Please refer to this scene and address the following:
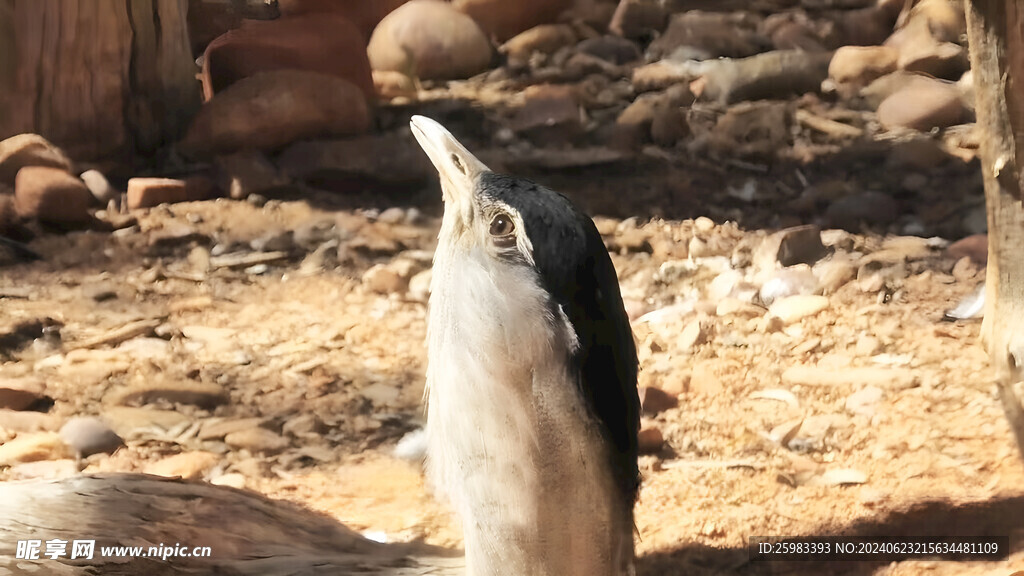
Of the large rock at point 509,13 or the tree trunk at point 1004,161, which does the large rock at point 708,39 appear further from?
the tree trunk at point 1004,161

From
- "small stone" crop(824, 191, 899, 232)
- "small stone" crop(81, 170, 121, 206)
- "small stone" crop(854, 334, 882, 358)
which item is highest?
"small stone" crop(824, 191, 899, 232)

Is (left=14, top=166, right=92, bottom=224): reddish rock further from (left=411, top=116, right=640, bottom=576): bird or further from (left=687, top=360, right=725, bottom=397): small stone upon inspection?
(left=411, top=116, right=640, bottom=576): bird

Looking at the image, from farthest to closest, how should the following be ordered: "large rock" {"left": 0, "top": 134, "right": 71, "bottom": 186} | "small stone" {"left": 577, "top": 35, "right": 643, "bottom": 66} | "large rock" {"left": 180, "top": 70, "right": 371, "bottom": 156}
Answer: "small stone" {"left": 577, "top": 35, "right": 643, "bottom": 66} → "large rock" {"left": 180, "top": 70, "right": 371, "bottom": 156} → "large rock" {"left": 0, "top": 134, "right": 71, "bottom": 186}

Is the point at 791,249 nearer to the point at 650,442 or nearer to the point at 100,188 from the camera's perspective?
the point at 650,442

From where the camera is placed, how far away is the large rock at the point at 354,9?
356 centimetres

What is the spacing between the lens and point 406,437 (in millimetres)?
2486

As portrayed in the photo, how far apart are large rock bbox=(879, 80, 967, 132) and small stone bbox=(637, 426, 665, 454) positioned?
7.92 ft

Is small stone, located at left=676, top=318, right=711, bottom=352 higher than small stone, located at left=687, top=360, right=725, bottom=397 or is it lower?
higher

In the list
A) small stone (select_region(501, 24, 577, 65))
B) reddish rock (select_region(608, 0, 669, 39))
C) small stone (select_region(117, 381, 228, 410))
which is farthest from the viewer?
reddish rock (select_region(608, 0, 669, 39))

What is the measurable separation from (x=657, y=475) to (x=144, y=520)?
3.35 feet

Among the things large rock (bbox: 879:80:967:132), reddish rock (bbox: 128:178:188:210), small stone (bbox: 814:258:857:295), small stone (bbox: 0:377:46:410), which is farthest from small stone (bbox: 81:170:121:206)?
large rock (bbox: 879:80:967:132)

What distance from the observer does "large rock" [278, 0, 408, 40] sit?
11.7 ft

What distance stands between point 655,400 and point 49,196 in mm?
2236

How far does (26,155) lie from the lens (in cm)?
374
